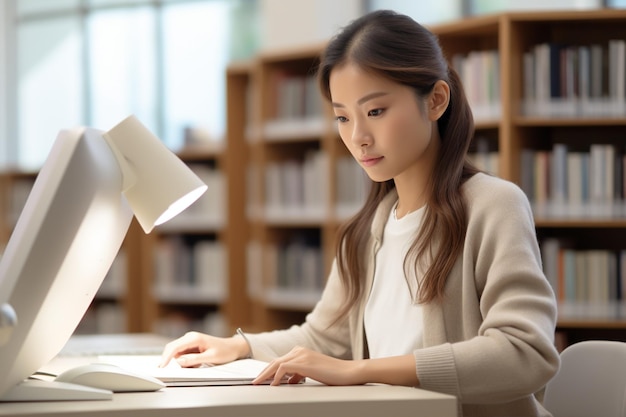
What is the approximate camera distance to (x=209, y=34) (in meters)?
8.16

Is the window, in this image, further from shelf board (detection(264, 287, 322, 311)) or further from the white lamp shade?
the white lamp shade

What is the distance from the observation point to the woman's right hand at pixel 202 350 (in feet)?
5.42

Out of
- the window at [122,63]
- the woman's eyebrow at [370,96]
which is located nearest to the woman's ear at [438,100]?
the woman's eyebrow at [370,96]

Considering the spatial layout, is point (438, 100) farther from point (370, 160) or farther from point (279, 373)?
point (279, 373)

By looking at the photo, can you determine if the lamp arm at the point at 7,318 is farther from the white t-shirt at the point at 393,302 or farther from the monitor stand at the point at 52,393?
the white t-shirt at the point at 393,302

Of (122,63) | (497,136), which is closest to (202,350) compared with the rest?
(497,136)

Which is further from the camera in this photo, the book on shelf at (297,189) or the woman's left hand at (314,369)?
the book on shelf at (297,189)

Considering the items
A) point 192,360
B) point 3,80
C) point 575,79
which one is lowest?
point 192,360

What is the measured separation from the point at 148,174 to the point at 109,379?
0.28m

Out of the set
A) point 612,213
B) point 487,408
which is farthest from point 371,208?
point 612,213

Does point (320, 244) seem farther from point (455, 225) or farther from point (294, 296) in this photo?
point (455, 225)

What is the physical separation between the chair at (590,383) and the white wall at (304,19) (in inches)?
187

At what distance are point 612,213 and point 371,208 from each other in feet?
8.04

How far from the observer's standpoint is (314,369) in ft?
4.43
